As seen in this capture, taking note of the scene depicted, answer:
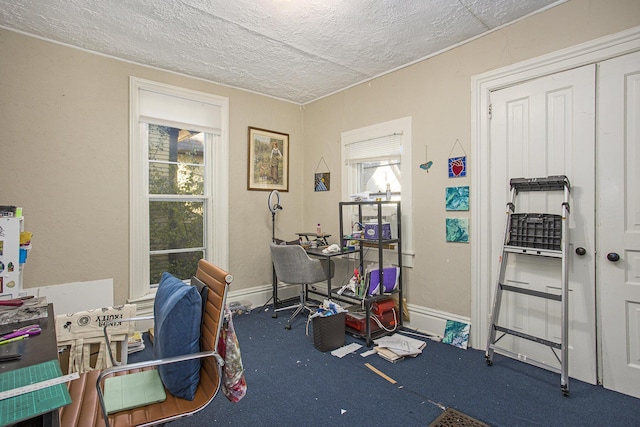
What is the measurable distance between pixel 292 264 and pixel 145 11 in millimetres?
2505

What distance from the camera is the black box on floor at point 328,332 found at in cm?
288

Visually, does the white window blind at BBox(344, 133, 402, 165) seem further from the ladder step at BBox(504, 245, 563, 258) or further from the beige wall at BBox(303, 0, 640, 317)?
the ladder step at BBox(504, 245, 563, 258)

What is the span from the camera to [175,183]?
3689 mm

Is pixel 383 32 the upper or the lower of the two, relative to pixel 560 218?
upper

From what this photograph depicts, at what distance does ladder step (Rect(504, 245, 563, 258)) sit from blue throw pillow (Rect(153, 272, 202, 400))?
223 centimetres

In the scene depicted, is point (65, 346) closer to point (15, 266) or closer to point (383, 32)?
point (15, 266)

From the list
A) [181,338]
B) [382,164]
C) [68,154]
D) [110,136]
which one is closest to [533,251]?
[382,164]

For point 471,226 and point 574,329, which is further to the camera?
point 471,226

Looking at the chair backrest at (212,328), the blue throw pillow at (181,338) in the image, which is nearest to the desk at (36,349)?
the blue throw pillow at (181,338)

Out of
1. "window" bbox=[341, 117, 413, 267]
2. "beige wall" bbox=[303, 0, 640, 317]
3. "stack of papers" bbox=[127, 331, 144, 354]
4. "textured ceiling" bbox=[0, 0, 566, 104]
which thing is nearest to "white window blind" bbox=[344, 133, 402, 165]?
"window" bbox=[341, 117, 413, 267]

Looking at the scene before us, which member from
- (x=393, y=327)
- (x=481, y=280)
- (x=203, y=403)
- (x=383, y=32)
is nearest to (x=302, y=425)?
(x=203, y=403)

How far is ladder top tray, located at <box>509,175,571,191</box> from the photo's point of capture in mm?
2336

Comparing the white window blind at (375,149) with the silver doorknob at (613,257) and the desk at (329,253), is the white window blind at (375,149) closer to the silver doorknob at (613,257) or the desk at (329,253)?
the desk at (329,253)

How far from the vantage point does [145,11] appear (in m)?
2.48
